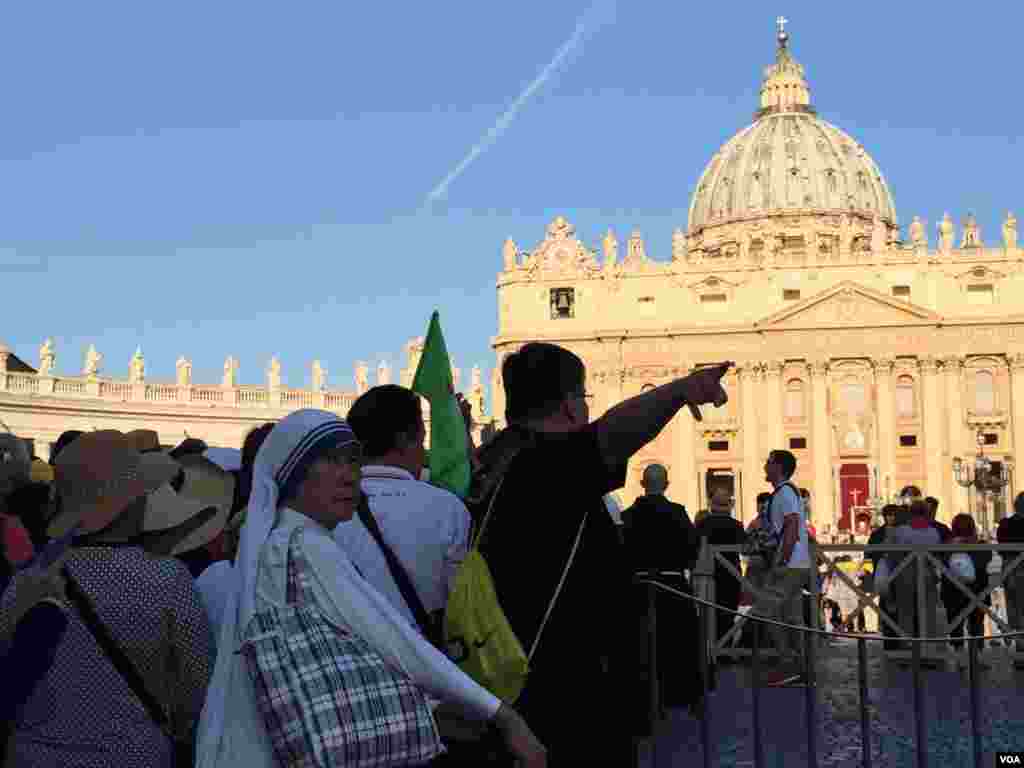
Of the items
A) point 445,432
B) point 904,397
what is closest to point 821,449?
point 904,397

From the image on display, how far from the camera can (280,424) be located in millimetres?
3600

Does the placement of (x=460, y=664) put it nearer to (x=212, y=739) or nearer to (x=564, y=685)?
(x=564, y=685)

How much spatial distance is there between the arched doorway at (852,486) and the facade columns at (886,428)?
69 cm

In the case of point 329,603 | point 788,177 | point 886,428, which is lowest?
point 329,603

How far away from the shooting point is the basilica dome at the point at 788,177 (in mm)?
86938

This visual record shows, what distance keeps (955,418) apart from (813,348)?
6.63m

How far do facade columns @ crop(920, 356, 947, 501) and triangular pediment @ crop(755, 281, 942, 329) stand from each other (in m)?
2.06

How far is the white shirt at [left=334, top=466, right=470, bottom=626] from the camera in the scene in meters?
4.18

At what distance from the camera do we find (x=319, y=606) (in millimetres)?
3340

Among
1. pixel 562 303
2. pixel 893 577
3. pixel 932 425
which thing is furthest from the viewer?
pixel 562 303

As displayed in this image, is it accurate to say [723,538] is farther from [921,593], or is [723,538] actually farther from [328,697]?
[328,697]

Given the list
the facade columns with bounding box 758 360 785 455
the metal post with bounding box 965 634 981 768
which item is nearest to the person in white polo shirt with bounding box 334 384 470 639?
the metal post with bounding box 965 634 981 768

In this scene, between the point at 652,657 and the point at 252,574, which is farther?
the point at 652,657

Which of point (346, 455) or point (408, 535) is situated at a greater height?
point (346, 455)
